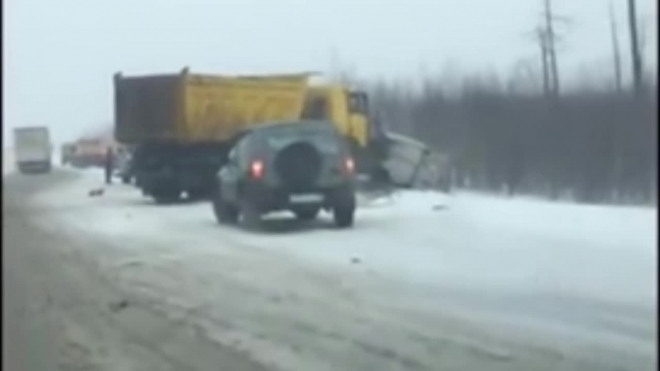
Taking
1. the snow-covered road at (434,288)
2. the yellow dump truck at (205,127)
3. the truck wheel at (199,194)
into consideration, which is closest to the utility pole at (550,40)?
the snow-covered road at (434,288)

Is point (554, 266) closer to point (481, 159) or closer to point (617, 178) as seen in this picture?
point (481, 159)

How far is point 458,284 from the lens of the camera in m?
12.5

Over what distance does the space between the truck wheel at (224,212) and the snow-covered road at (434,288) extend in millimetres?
2630

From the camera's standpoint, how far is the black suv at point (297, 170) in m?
20.4

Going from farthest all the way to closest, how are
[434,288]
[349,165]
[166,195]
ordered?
1. [166,195]
2. [349,165]
3. [434,288]

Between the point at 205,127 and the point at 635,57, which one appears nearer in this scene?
the point at 635,57

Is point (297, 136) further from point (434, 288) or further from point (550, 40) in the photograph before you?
point (550, 40)

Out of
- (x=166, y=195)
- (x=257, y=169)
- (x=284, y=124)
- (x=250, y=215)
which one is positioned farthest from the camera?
(x=166, y=195)

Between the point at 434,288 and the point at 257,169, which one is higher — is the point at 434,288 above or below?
below

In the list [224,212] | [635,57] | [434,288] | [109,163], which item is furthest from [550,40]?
[224,212]

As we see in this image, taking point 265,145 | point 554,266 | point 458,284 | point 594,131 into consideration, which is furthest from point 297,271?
point 594,131

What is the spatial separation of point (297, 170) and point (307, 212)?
570 mm

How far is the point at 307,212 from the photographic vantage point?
20750mm

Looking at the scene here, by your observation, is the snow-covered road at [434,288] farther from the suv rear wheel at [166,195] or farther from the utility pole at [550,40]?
the suv rear wheel at [166,195]
